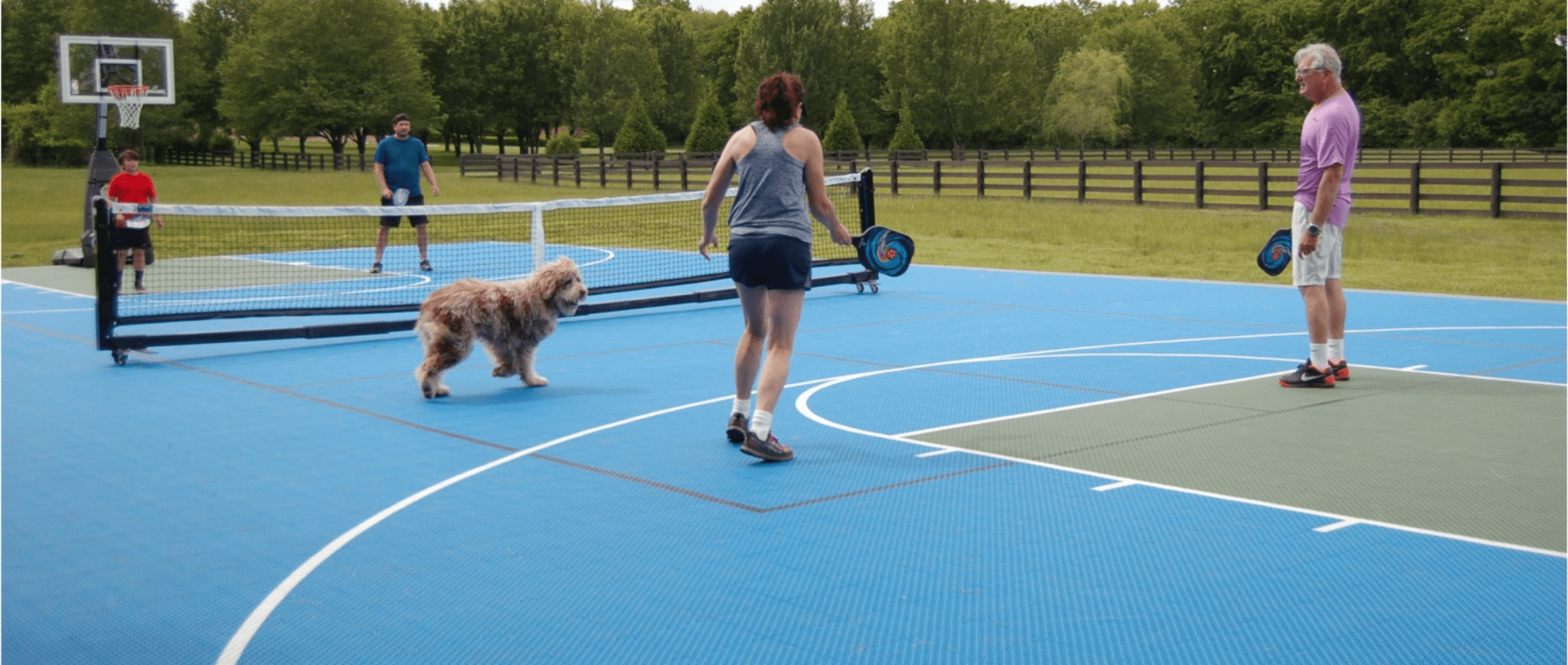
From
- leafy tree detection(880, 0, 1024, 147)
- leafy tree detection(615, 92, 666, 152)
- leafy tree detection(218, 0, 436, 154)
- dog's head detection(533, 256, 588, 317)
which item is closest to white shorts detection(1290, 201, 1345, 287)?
dog's head detection(533, 256, 588, 317)

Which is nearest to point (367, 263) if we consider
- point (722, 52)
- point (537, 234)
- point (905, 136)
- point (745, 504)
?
point (537, 234)

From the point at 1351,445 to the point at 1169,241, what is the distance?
1528cm

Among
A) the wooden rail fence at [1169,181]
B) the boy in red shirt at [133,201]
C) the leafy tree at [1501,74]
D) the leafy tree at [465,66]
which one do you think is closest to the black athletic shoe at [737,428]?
the boy in red shirt at [133,201]

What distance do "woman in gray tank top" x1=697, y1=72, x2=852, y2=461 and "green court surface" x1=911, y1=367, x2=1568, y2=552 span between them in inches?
40.0

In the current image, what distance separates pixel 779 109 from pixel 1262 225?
62.6 feet

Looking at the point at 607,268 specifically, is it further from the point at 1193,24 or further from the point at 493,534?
the point at 1193,24

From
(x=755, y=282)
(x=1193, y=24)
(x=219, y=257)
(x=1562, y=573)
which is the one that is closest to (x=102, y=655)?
(x=755, y=282)

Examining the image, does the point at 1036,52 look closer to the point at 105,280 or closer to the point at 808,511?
the point at 105,280

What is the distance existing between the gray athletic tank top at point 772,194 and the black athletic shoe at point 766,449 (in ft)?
3.15

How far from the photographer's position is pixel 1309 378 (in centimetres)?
838

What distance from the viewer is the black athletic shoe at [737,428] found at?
22.2 ft

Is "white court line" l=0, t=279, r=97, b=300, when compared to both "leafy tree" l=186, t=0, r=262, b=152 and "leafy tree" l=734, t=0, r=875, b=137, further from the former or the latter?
"leafy tree" l=734, t=0, r=875, b=137

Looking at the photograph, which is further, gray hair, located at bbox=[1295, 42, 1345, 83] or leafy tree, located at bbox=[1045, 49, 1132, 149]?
leafy tree, located at bbox=[1045, 49, 1132, 149]

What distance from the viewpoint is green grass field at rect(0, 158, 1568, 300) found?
16312 millimetres
